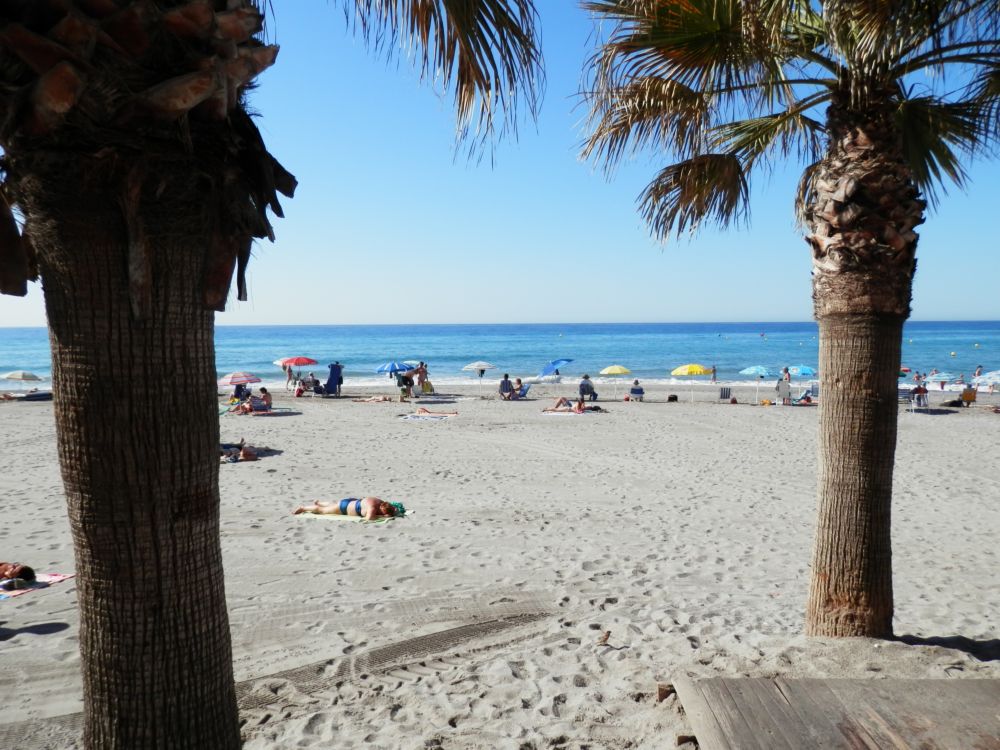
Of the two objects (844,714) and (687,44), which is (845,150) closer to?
(687,44)

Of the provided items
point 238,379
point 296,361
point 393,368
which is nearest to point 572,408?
point 393,368

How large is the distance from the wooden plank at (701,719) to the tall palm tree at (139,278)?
1749mm

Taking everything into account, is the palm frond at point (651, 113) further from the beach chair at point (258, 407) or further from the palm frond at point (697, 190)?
the beach chair at point (258, 407)

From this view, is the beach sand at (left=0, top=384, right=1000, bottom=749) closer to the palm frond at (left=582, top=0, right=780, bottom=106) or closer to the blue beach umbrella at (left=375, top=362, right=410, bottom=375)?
the palm frond at (left=582, top=0, right=780, bottom=106)

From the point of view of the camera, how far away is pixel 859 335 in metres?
3.97

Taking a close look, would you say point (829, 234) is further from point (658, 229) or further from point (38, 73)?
point (38, 73)

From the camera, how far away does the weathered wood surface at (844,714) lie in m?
2.55

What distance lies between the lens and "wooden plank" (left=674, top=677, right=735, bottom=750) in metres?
2.63

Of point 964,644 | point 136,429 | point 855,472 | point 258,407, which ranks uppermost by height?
point 136,429

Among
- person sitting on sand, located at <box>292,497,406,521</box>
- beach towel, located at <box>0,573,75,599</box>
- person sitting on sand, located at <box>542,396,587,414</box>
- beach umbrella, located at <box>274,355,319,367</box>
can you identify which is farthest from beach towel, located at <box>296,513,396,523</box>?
beach umbrella, located at <box>274,355,319,367</box>

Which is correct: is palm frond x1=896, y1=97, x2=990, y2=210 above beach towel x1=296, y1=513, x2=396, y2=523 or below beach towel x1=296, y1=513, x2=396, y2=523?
above

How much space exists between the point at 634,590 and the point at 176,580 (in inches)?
200

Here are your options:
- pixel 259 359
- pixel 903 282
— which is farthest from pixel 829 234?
pixel 259 359

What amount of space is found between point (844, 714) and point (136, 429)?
2.78 meters
